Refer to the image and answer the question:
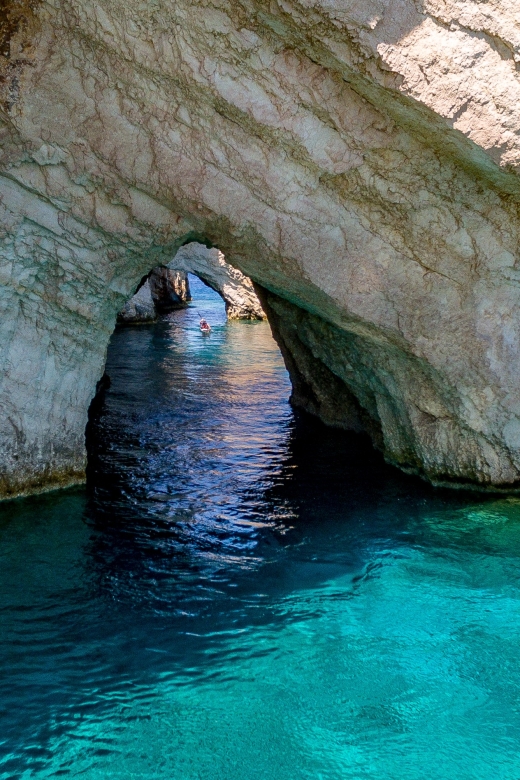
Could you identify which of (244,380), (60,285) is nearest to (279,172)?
(60,285)

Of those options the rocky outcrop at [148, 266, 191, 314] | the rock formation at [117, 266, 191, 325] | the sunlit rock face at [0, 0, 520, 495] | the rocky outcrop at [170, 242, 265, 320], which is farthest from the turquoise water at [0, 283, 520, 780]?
the rocky outcrop at [148, 266, 191, 314]

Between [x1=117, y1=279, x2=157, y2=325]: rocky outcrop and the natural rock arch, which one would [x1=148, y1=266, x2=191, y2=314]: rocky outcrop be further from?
[x1=117, y1=279, x2=157, y2=325]: rocky outcrop

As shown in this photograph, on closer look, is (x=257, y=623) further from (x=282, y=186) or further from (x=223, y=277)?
(x=223, y=277)

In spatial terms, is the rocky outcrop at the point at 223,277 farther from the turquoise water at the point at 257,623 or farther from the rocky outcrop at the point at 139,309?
the turquoise water at the point at 257,623

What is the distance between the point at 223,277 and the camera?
2942 cm

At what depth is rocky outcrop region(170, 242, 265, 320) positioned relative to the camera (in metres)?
28.3

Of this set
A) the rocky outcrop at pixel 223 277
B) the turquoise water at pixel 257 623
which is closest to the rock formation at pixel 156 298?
the rocky outcrop at pixel 223 277

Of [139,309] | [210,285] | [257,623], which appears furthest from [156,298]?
[257,623]

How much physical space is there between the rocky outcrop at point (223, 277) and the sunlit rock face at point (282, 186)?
19.3m

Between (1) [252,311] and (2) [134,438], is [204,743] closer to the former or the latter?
(2) [134,438]

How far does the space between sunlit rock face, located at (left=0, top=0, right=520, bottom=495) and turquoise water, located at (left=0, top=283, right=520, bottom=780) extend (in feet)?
4.02

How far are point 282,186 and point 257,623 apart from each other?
422cm

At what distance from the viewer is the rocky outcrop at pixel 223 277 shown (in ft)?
92.8

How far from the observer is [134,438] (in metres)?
11.5
